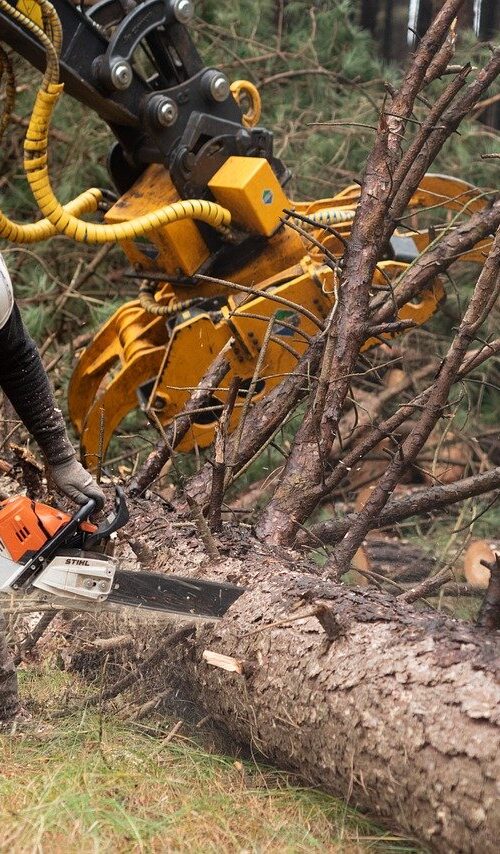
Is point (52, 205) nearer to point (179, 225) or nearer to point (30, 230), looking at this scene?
point (30, 230)

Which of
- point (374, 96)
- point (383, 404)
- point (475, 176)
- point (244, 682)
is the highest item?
point (244, 682)

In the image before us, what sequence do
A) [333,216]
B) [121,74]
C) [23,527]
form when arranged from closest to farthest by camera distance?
[23,527] < [121,74] < [333,216]

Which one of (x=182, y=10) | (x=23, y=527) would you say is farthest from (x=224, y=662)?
(x=182, y=10)

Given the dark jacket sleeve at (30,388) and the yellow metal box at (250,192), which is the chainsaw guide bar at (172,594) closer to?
the dark jacket sleeve at (30,388)

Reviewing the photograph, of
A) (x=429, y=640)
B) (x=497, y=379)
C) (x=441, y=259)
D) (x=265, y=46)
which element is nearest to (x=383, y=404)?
(x=497, y=379)

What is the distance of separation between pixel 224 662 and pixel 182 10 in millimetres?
2620

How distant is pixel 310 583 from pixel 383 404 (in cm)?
302

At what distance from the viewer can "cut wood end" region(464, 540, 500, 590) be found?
13.6ft

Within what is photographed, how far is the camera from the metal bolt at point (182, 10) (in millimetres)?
3744

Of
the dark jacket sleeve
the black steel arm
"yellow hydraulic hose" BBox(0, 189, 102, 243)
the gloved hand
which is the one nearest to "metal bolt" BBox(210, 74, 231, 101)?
the black steel arm

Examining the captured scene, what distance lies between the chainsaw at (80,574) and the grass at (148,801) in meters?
0.31

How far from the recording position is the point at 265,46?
6.10 meters

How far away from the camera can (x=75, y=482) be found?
8.78 feet

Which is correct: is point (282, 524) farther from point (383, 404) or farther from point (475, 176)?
point (475, 176)
